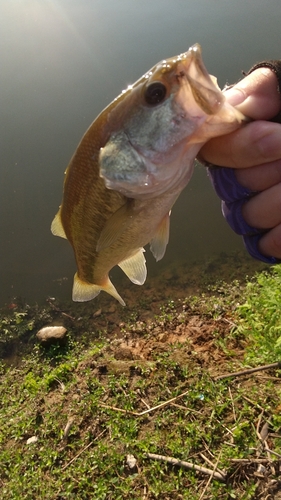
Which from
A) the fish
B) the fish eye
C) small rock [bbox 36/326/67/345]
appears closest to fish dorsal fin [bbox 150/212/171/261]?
the fish

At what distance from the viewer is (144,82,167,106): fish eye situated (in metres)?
1.40

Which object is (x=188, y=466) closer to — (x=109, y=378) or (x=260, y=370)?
(x=260, y=370)

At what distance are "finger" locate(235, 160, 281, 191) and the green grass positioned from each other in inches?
68.8

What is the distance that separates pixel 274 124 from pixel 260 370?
2.30 meters

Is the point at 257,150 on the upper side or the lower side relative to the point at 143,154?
lower

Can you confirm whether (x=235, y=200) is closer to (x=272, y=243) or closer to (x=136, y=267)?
(x=272, y=243)

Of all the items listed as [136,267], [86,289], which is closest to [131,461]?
[86,289]

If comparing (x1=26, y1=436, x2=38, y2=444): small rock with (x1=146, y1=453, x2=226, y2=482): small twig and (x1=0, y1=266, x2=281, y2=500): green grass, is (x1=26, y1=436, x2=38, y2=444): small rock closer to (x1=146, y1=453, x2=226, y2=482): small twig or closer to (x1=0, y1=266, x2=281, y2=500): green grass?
(x1=0, y1=266, x2=281, y2=500): green grass

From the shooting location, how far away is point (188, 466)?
281cm

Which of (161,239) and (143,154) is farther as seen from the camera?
(161,239)

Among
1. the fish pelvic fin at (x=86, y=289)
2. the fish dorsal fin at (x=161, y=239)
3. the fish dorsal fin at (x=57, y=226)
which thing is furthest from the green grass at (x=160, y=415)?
the fish dorsal fin at (x=57, y=226)

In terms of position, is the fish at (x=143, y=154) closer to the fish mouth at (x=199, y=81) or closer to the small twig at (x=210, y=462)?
the fish mouth at (x=199, y=81)

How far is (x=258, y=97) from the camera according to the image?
4.70 feet

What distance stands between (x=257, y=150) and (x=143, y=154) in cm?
44
